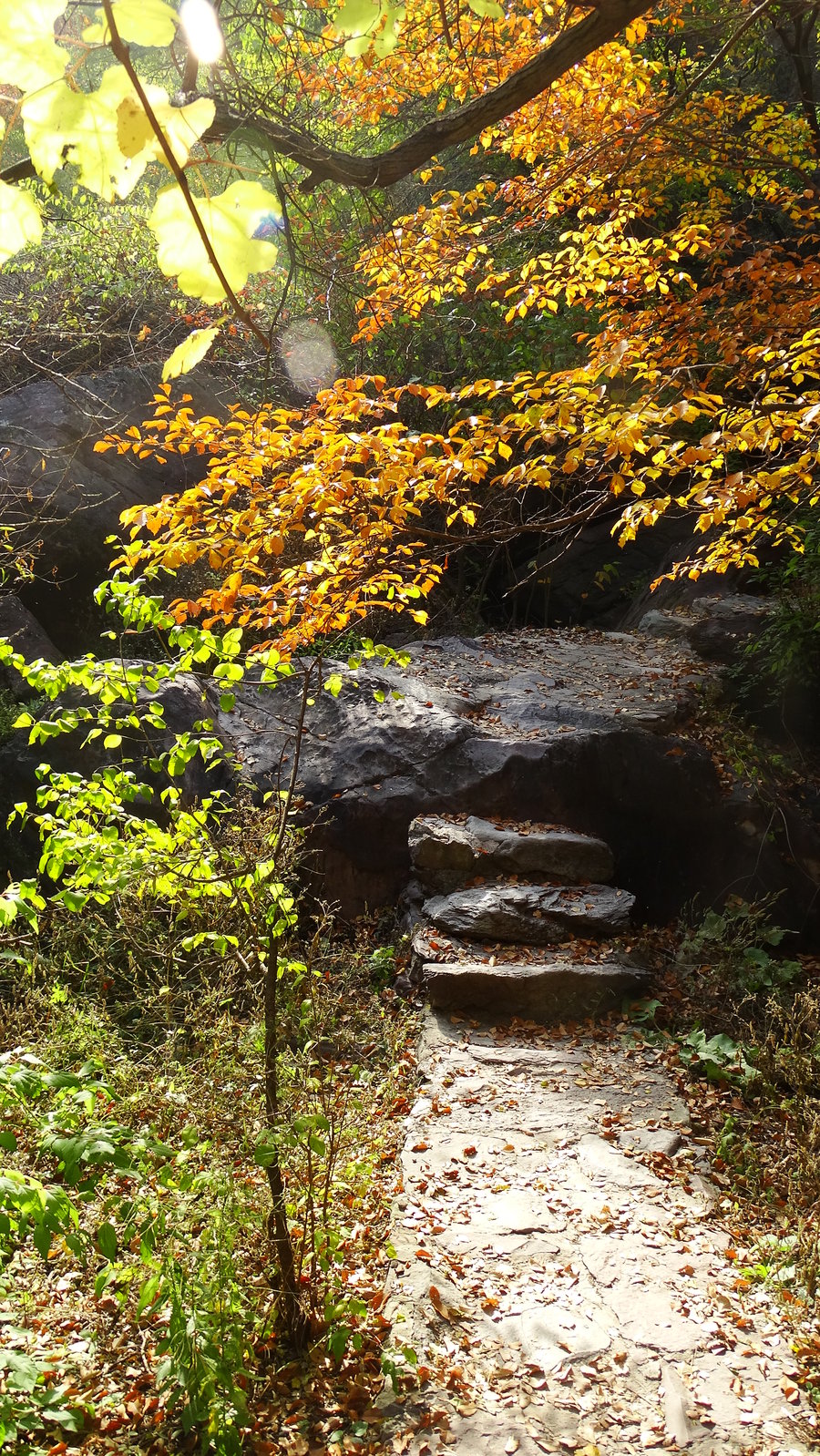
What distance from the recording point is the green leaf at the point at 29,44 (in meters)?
0.63

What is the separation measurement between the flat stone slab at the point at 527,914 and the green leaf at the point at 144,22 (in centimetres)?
515

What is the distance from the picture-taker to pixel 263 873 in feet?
8.30

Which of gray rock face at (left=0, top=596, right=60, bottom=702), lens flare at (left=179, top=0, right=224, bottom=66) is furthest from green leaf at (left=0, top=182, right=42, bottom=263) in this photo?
gray rock face at (left=0, top=596, right=60, bottom=702)

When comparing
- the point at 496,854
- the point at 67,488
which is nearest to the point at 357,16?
the point at 496,854

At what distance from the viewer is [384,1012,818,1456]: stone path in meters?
2.45

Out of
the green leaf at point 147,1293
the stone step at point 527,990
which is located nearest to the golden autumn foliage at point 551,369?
the stone step at point 527,990

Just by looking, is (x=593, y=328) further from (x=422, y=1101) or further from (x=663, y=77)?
(x=422, y=1101)

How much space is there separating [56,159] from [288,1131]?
7.56ft

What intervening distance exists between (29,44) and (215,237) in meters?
0.18

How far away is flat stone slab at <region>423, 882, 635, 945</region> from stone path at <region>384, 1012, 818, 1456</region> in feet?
3.38

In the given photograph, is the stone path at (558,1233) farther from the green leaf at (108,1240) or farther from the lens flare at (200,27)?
the lens flare at (200,27)

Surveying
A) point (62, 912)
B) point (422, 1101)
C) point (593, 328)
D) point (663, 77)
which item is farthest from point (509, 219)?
point (422, 1101)

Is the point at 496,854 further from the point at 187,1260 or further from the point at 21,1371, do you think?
the point at 21,1371

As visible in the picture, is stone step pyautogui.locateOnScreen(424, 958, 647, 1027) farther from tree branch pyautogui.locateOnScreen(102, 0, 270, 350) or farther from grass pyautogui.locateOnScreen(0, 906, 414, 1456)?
tree branch pyautogui.locateOnScreen(102, 0, 270, 350)
